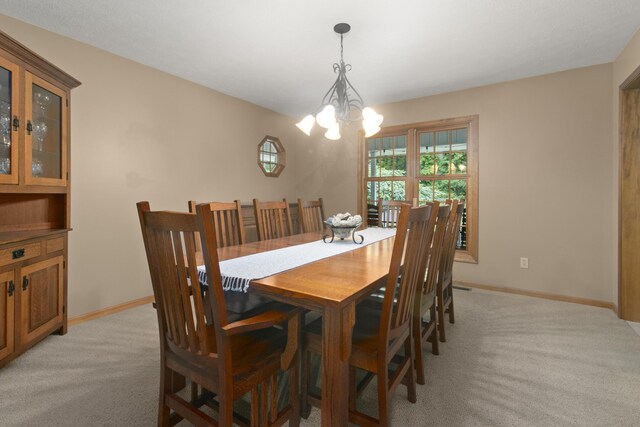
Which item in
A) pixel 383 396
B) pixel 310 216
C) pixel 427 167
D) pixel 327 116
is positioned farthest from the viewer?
pixel 427 167

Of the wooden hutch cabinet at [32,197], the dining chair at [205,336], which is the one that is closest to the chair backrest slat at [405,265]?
the dining chair at [205,336]

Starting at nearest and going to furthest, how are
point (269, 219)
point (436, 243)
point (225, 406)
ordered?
point (225, 406)
point (436, 243)
point (269, 219)

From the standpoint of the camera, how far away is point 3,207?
2.28 m

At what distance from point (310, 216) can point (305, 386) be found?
1.97m

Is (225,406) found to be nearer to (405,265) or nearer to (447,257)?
(405,265)

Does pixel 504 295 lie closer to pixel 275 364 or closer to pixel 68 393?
pixel 275 364

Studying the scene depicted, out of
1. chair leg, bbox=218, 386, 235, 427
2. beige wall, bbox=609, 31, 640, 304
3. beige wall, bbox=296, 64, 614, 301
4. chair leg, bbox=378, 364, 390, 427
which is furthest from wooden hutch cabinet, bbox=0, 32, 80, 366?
beige wall, bbox=609, 31, 640, 304

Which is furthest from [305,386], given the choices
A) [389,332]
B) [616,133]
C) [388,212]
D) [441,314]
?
[616,133]

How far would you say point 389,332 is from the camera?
54.4 inches

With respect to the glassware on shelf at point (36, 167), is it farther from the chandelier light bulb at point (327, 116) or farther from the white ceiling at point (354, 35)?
the chandelier light bulb at point (327, 116)

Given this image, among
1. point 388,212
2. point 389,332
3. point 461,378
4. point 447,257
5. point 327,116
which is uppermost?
point 327,116

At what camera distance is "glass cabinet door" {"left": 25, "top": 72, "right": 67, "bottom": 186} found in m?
2.17

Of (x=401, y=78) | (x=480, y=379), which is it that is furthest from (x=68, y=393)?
(x=401, y=78)

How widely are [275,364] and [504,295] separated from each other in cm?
316
